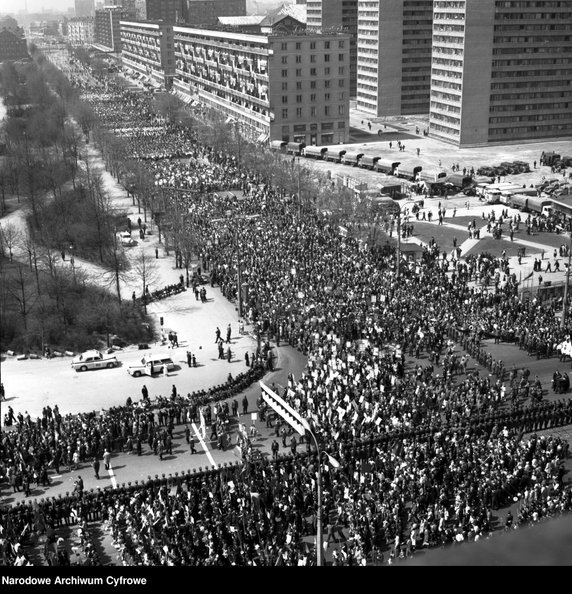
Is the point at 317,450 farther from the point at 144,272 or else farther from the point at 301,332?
the point at 144,272

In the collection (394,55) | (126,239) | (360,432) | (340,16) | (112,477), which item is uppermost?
(340,16)

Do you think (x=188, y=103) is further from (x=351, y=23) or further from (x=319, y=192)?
(x=319, y=192)

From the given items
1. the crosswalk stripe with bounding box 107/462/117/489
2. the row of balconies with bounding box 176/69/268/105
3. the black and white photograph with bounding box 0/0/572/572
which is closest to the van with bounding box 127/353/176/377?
the black and white photograph with bounding box 0/0/572/572

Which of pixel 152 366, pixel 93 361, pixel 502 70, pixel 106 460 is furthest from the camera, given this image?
pixel 502 70

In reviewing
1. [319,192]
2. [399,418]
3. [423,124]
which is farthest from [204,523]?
[423,124]

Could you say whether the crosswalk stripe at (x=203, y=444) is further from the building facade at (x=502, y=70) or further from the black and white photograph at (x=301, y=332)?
the building facade at (x=502, y=70)

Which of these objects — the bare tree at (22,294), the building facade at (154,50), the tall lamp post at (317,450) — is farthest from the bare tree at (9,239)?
the building facade at (154,50)

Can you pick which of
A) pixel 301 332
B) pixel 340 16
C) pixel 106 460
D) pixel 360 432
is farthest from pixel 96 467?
pixel 340 16
